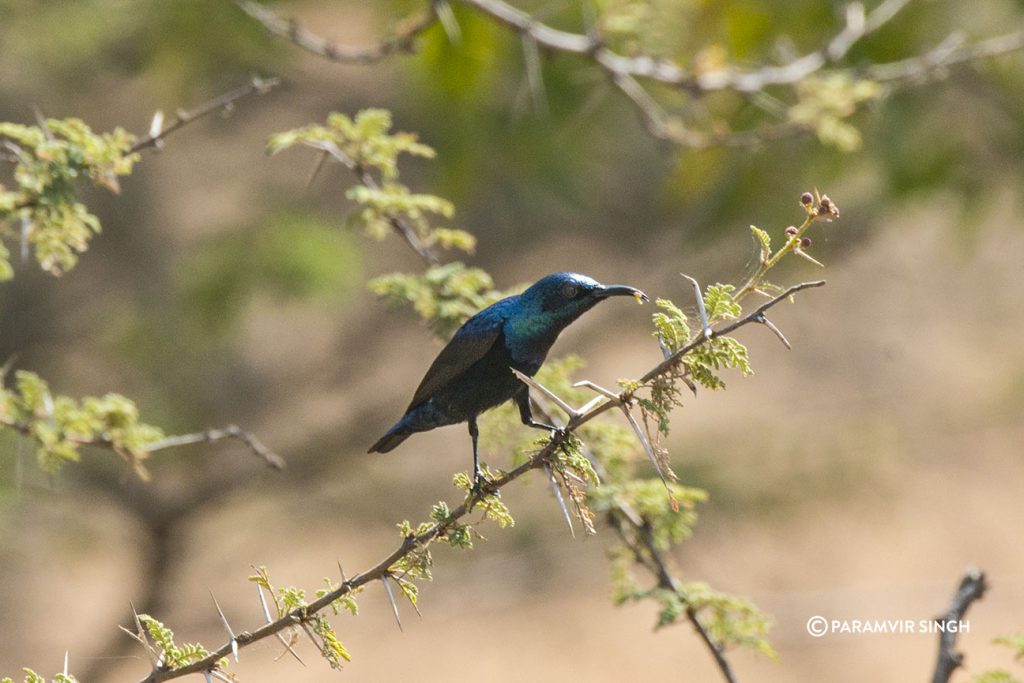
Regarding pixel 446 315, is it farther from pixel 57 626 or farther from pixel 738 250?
pixel 57 626

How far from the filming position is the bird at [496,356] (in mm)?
2180

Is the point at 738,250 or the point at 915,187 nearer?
the point at 915,187

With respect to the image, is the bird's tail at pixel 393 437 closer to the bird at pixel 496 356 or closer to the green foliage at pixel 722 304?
the bird at pixel 496 356

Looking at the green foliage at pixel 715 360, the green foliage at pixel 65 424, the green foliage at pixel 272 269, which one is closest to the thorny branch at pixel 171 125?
the green foliage at pixel 65 424

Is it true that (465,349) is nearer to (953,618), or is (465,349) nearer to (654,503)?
(654,503)

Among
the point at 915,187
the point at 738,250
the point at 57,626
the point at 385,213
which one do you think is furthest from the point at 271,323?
the point at 385,213

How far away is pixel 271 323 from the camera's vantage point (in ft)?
49.4

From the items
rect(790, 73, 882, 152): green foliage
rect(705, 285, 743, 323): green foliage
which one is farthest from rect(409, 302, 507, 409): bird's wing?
rect(790, 73, 882, 152): green foliage

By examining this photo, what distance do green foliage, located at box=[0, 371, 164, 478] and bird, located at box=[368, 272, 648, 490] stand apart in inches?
38.3

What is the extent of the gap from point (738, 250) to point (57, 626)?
845cm

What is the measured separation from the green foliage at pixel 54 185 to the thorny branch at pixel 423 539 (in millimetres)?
1035

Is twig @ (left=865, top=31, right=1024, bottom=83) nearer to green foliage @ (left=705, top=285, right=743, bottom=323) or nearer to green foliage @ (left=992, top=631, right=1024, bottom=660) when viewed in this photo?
green foliage @ (left=992, top=631, right=1024, bottom=660)

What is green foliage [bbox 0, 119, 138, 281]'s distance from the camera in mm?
2732

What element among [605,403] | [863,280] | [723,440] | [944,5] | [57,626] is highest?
[863,280]
